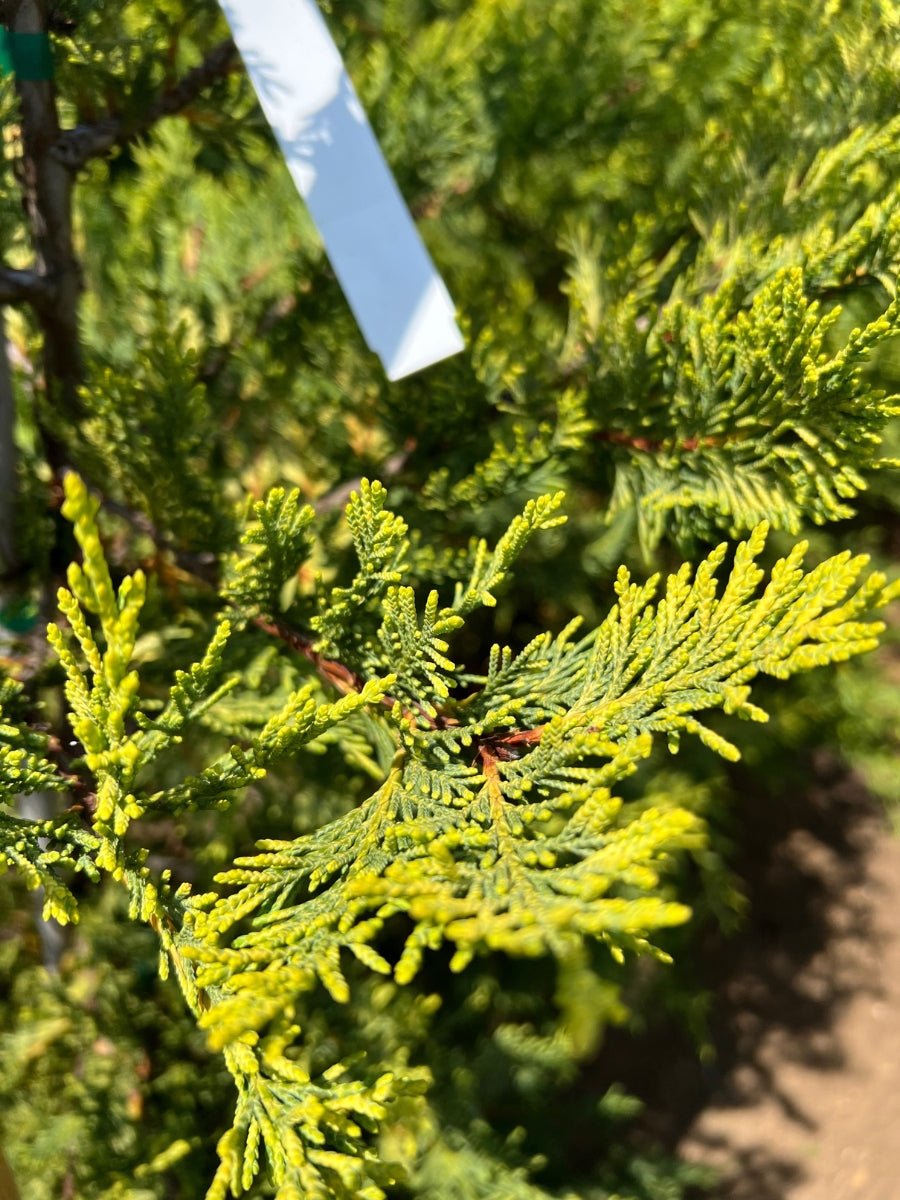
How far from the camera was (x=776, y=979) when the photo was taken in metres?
2.94

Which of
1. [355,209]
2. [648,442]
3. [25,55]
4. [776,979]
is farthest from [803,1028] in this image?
[25,55]

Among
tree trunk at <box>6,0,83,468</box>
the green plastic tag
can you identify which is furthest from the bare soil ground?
the green plastic tag

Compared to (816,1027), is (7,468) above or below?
above

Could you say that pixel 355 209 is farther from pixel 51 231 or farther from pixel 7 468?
pixel 7 468

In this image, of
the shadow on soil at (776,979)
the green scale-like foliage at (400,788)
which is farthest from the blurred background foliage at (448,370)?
the shadow on soil at (776,979)

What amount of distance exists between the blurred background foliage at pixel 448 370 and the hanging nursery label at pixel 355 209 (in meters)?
0.10

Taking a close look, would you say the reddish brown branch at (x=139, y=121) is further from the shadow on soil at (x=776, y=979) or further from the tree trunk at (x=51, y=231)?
the shadow on soil at (x=776, y=979)

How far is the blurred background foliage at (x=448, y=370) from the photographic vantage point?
112 cm

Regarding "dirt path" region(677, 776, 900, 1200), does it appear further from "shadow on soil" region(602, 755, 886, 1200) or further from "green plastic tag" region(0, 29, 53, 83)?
"green plastic tag" region(0, 29, 53, 83)

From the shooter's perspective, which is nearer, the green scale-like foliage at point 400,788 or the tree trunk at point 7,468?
the green scale-like foliage at point 400,788

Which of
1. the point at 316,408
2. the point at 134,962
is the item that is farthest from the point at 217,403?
the point at 134,962

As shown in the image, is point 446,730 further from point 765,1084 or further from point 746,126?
point 765,1084

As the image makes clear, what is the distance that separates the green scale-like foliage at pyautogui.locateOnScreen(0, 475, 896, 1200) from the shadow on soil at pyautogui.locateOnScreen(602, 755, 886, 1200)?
7.61 feet

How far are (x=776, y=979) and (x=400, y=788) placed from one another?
269 cm
